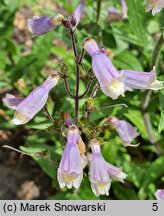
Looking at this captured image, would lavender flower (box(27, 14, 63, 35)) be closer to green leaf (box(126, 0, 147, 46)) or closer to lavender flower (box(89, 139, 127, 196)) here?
green leaf (box(126, 0, 147, 46))

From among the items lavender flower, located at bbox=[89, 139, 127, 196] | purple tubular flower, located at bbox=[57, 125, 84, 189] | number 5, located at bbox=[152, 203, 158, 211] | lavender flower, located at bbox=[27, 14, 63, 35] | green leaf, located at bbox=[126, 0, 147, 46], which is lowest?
number 5, located at bbox=[152, 203, 158, 211]

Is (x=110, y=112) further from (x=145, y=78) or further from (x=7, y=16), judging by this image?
(x=7, y=16)

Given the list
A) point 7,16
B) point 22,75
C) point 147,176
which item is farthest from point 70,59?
point 147,176

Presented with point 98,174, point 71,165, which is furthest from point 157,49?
point 71,165

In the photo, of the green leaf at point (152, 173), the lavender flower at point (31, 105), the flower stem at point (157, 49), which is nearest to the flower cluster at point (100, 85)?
the lavender flower at point (31, 105)

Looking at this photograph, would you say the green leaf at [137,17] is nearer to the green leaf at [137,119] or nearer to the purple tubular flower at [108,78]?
the purple tubular flower at [108,78]

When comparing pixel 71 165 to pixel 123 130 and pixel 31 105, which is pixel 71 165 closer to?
pixel 31 105

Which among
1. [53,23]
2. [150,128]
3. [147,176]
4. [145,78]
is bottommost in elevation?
[147,176]

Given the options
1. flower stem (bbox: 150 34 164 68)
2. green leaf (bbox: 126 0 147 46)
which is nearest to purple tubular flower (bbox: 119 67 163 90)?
green leaf (bbox: 126 0 147 46)
